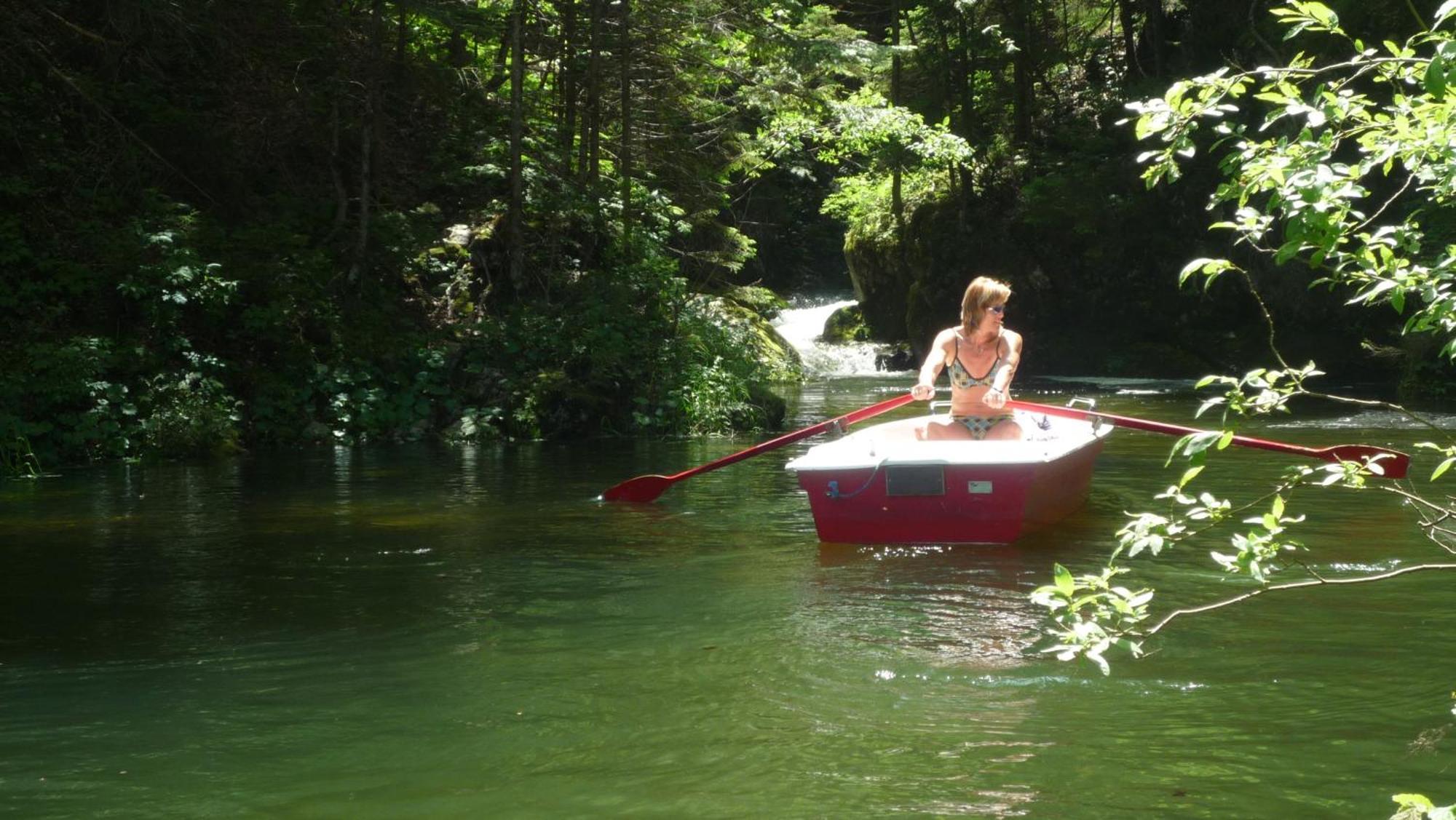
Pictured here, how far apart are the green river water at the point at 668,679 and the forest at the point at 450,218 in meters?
5.15

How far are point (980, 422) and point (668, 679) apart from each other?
13.1 feet

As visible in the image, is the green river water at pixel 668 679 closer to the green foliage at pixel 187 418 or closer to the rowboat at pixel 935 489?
the rowboat at pixel 935 489

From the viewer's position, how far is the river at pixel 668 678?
12.1 feet

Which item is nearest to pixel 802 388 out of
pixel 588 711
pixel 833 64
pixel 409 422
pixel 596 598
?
pixel 833 64

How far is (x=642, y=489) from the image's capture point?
958cm

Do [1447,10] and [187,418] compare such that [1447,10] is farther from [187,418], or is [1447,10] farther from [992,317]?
[187,418]

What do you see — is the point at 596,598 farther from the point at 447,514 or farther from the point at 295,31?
the point at 295,31

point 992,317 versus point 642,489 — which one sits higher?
point 992,317

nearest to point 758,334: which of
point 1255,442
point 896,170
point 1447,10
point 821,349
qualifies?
point 821,349

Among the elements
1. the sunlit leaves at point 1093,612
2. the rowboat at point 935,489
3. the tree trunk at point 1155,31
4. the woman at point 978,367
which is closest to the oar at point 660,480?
the woman at point 978,367

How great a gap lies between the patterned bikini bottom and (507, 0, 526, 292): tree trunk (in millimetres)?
8922

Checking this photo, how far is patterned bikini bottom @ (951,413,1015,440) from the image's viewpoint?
8305 millimetres

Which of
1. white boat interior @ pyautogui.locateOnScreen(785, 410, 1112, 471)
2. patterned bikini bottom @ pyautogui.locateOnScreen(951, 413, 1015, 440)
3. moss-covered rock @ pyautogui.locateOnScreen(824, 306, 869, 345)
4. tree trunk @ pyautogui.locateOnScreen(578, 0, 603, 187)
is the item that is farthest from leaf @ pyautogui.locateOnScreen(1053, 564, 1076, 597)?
moss-covered rock @ pyautogui.locateOnScreen(824, 306, 869, 345)

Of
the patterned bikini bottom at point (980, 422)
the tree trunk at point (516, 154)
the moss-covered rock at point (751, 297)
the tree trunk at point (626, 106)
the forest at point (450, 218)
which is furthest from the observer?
the moss-covered rock at point (751, 297)
